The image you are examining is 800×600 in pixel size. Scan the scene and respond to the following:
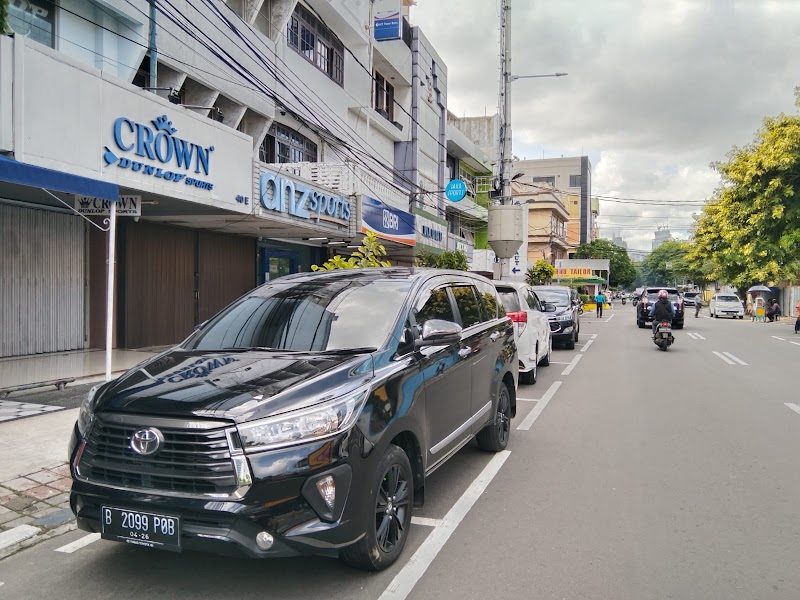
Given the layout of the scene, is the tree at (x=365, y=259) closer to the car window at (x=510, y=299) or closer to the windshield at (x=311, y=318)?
the car window at (x=510, y=299)

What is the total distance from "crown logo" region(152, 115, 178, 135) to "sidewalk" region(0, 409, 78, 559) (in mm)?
5052

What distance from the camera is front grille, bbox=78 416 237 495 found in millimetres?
3160

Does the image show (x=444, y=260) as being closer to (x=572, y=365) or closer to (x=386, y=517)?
(x=572, y=365)

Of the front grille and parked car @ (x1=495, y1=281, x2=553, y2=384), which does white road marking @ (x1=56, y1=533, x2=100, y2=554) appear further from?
parked car @ (x1=495, y1=281, x2=553, y2=384)

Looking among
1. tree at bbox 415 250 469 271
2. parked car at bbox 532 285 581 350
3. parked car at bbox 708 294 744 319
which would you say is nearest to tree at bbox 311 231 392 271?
parked car at bbox 532 285 581 350

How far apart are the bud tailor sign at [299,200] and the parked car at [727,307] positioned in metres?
32.7

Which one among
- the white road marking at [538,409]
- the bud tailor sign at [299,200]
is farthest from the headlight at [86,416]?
the bud tailor sign at [299,200]

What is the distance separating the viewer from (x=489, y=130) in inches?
1724

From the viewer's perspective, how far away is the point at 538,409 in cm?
905

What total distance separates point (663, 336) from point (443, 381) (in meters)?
14.3

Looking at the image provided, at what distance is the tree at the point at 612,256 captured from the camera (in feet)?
290

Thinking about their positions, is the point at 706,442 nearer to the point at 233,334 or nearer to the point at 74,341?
the point at 233,334

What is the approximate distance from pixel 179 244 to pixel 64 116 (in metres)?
6.95

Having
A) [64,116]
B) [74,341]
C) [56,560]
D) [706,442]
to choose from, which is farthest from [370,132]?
[56,560]
